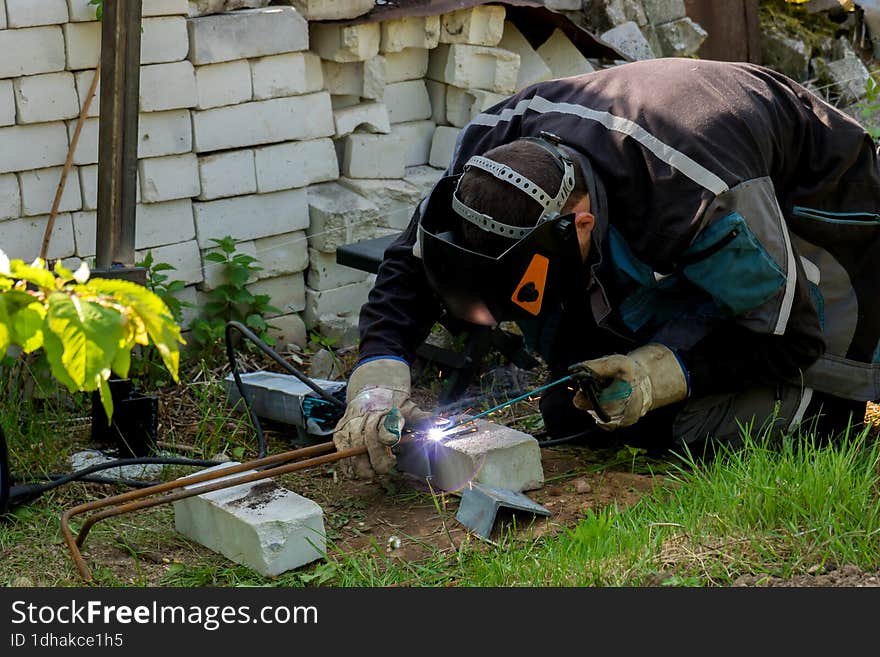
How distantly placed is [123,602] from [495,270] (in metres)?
1.34

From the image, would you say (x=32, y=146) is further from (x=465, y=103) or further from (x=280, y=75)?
(x=465, y=103)

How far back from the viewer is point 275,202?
506cm

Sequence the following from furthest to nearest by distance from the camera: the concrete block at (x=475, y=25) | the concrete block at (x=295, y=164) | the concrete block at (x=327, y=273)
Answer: the concrete block at (x=475, y=25) < the concrete block at (x=327, y=273) < the concrete block at (x=295, y=164)

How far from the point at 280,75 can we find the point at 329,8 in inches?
15.1

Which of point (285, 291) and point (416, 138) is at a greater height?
point (416, 138)

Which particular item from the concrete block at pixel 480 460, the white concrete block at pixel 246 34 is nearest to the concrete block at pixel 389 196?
the white concrete block at pixel 246 34

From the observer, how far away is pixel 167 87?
4641mm

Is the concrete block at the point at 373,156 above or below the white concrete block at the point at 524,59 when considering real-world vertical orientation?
below

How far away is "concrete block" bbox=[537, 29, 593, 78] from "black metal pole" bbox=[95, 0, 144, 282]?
2399 millimetres

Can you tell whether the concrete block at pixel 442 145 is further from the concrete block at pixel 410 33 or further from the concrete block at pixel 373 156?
the concrete block at pixel 410 33

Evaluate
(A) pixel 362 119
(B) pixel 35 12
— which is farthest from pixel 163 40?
(A) pixel 362 119

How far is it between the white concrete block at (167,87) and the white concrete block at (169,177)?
220 millimetres

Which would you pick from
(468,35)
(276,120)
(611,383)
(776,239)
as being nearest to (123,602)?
(611,383)

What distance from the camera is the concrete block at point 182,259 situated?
Answer: 478 cm
